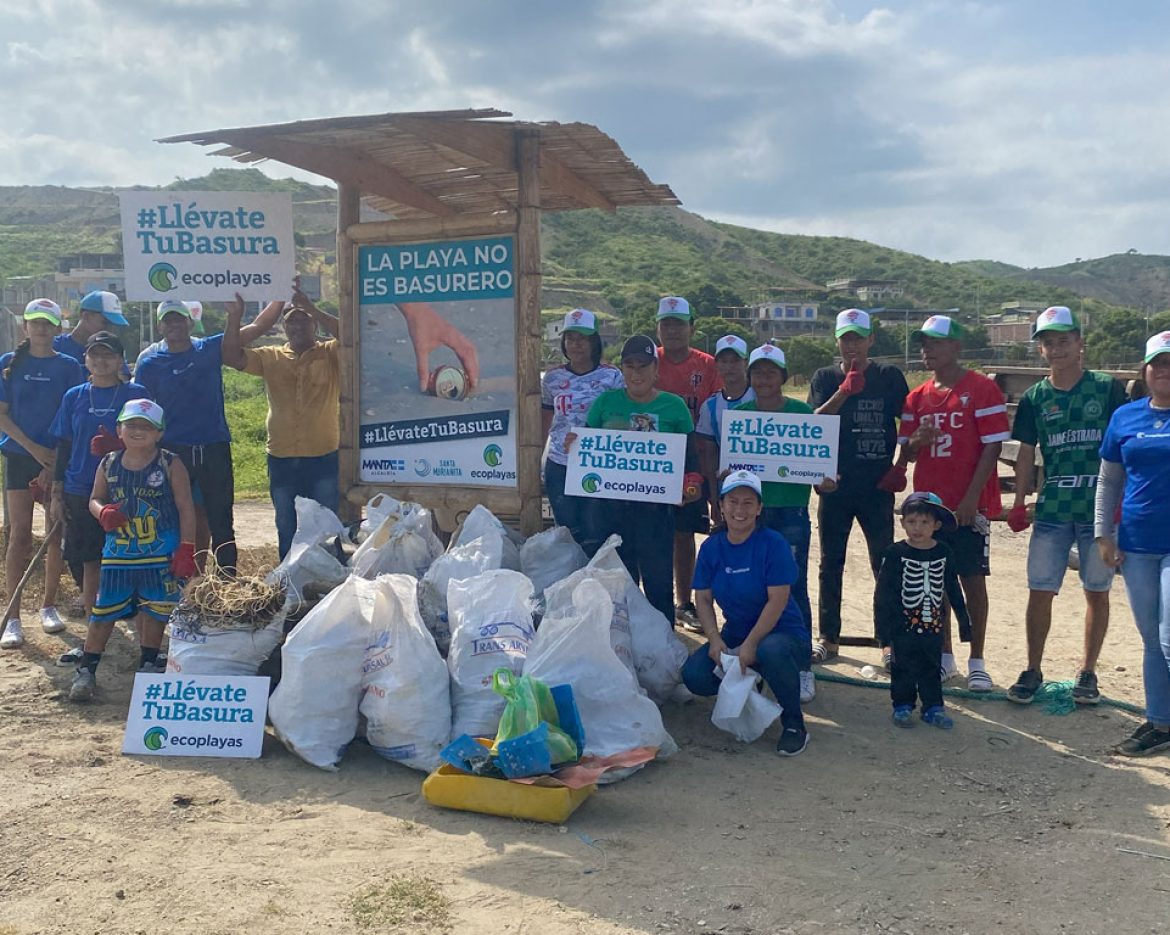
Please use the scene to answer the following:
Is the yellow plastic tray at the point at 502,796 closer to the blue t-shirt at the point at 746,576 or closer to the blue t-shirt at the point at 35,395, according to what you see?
the blue t-shirt at the point at 746,576

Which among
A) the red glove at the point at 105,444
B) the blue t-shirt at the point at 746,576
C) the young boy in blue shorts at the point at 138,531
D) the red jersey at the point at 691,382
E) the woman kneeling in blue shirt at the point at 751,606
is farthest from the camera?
the red jersey at the point at 691,382

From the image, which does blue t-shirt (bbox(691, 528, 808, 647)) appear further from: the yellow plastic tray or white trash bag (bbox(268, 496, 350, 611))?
white trash bag (bbox(268, 496, 350, 611))

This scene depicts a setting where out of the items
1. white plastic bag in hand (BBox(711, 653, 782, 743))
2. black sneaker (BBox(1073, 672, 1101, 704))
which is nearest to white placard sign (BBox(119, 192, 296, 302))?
white plastic bag in hand (BBox(711, 653, 782, 743))

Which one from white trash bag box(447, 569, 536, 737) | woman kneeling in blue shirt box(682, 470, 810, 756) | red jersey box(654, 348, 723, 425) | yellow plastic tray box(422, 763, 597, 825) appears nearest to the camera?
yellow plastic tray box(422, 763, 597, 825)

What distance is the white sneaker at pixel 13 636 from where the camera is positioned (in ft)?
20.1

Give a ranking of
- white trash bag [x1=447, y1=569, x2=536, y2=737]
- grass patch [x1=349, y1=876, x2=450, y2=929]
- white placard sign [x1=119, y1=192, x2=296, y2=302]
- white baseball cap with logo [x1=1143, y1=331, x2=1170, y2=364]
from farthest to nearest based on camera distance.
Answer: white placard sign [x1=119, y1=192, x2=296, y2=302], white trash bag [x1=447, y1=569, x2=536, y2=737], white baseball cap with logo [x1=1143, y1=331, x2=1170, y2=364], grass patch [x1=349, y1=876, x2=450, y2=929]

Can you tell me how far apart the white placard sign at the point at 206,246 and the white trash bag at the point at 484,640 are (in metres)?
2.31

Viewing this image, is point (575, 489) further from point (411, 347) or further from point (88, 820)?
point (88, 820)

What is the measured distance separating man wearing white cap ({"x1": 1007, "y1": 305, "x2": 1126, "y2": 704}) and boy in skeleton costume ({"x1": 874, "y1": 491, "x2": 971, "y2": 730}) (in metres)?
0.51

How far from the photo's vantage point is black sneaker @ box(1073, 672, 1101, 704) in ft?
17.8

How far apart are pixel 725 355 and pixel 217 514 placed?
3.05m

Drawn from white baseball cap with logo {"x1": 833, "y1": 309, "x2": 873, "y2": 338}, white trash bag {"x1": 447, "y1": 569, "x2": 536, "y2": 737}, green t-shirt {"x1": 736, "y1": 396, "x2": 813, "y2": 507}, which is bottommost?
white trash bag {"x1": 447, "y1": 569, "x2": 536, "y2": 737}

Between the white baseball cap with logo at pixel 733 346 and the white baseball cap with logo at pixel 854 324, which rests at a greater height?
the white baseball cap with logo at pixel 854 324

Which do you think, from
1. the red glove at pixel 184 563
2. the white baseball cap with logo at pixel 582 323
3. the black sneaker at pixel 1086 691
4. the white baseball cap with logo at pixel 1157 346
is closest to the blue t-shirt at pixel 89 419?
the red glove at pixel 184 563
